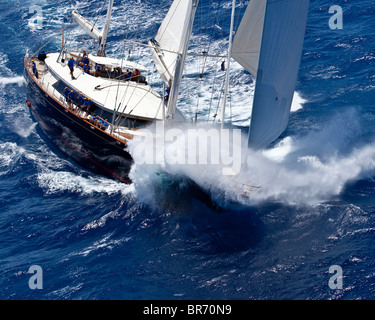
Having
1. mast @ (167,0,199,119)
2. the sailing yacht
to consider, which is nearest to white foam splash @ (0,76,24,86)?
the sailing yacht

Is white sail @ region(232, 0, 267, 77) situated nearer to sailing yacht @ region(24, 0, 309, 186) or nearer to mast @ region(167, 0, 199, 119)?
sailing yacht @ region(24, 0, 309, 186)

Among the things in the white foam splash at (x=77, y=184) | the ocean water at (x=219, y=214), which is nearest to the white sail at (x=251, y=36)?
the ocean water at (x=219, y=214)

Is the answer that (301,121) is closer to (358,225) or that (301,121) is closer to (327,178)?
→ (327,178)

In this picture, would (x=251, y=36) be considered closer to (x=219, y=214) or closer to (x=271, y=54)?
(x=271, y=54)

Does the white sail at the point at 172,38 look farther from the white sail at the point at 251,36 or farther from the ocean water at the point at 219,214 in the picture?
the ocean water at the point at 219,214
